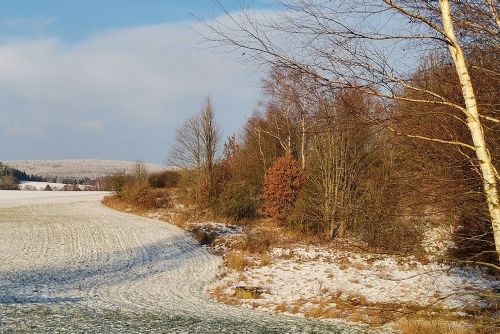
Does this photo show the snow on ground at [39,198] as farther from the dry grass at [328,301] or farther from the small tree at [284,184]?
the small tree at [284,184]

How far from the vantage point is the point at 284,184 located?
94.1 feet

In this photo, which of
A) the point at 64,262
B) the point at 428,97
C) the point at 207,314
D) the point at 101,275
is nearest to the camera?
the point at 428,97

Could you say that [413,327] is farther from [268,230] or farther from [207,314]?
[268,230]

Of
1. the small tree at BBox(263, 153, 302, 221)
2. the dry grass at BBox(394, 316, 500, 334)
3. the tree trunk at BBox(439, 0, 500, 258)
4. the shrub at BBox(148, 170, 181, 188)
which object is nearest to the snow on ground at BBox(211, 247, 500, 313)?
the dry grass at BBox(394, 316, 500, 334)

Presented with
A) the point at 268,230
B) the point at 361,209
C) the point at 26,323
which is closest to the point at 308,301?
the point at 26,323

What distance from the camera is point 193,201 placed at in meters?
39.2

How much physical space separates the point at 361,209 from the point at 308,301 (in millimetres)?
9806

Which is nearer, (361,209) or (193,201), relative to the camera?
(361,209)

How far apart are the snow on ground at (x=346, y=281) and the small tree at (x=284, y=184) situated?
8.26 meters

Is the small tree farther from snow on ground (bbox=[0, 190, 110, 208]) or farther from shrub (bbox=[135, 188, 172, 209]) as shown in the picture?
snow on ground (bbox=[0, 190, 110, 208])

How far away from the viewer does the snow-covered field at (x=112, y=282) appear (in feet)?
33.3

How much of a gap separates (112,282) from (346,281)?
8.37 m

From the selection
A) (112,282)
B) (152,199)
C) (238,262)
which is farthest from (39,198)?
(238,262)

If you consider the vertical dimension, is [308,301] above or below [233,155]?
below
